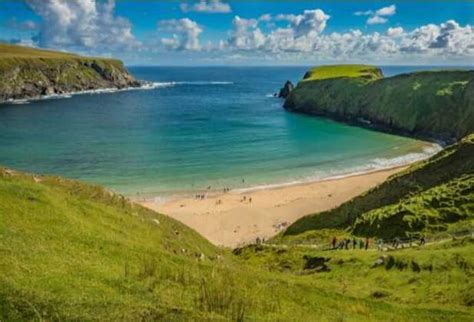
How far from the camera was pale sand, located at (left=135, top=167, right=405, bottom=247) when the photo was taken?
167 feet

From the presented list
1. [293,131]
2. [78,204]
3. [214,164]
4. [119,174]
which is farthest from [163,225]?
[293,131]

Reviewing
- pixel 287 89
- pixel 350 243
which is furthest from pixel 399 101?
pixel 350 243

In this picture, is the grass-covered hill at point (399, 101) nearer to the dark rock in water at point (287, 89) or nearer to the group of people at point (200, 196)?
the dark rock in water at point (287, 89)

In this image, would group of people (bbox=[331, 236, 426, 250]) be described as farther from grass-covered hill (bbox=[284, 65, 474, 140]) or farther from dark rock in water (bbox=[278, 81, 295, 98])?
dark rock in water (bbox=[278, 81, 295, 98])

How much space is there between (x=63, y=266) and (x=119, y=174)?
5287 cm

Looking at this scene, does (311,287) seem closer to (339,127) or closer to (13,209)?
(13,209)

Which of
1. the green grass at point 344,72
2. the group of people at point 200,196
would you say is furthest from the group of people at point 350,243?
the green grass at point 344,72

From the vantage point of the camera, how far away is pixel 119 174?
68.9 m

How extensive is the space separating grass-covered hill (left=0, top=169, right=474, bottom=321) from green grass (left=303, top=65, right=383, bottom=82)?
437 ft

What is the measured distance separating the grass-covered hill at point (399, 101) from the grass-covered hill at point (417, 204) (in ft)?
202

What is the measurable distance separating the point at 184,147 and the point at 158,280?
2779 inches

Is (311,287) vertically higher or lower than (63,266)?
lower

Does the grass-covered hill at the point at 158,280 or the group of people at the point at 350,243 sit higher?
the grass-covered hill at the point at 158,280

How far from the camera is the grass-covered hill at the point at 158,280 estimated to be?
14.7 metres
